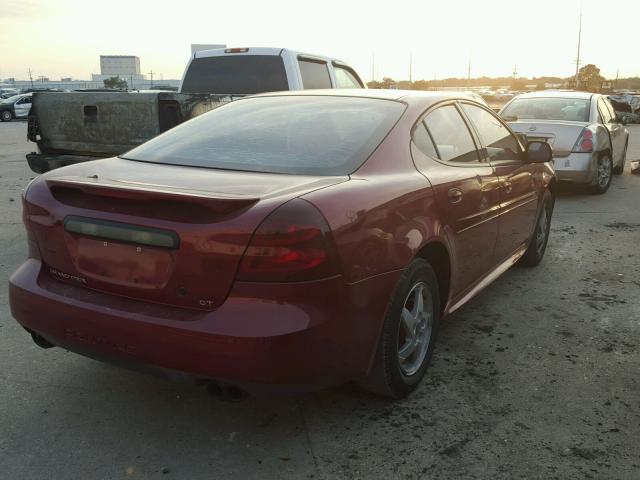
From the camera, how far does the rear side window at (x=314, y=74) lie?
796 centimetres

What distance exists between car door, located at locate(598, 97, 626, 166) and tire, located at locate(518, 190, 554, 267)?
17.4 feet

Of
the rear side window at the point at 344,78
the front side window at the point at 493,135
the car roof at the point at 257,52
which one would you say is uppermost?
the car roof at the point at 257,52

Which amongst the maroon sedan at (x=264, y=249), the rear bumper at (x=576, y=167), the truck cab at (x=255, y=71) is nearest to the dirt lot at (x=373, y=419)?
the maroon sedan at (x=264, y=249)

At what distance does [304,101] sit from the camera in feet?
12.1

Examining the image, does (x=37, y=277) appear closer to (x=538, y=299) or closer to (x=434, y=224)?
(x=434, y=224)

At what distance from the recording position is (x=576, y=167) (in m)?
9.32

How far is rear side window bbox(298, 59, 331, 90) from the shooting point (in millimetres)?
7961

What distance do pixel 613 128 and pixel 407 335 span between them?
9.05m

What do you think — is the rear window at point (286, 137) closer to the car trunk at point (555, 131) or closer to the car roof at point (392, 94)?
the car roof at point (392, 94)

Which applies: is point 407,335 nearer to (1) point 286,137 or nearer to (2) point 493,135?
(1) point 286,137

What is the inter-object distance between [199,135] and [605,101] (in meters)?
9.71

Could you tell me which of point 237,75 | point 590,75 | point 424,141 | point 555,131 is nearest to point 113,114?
point 237,75

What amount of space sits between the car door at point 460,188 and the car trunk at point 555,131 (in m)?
5.61

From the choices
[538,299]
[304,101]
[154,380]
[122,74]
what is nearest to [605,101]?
[538,299]
